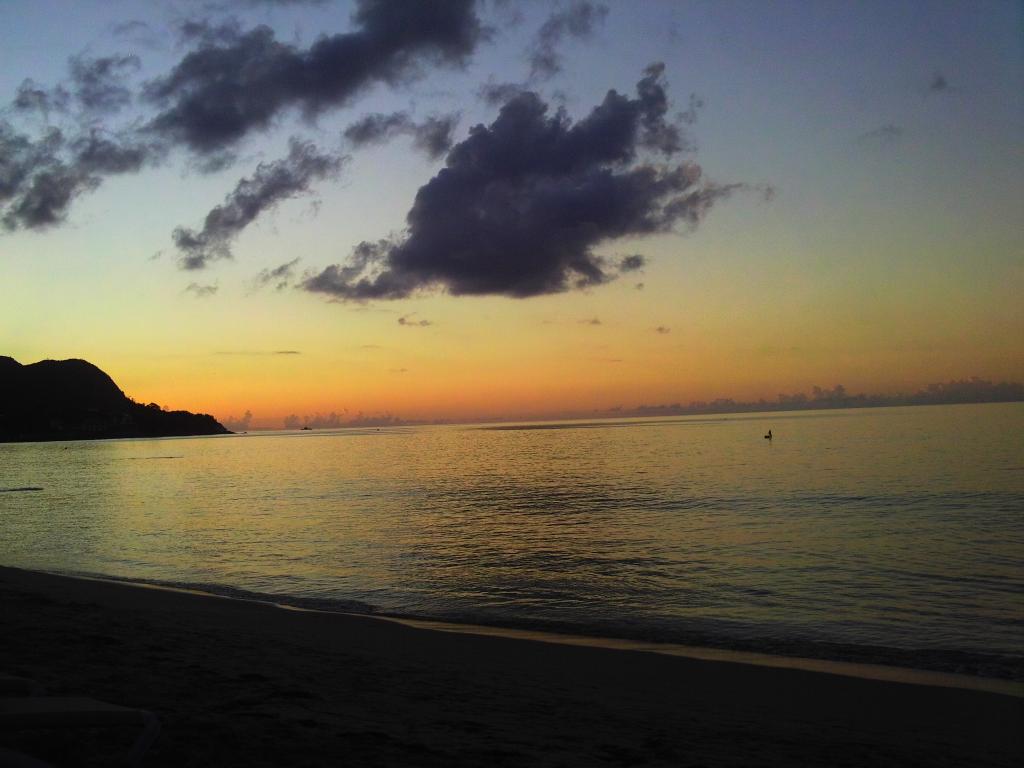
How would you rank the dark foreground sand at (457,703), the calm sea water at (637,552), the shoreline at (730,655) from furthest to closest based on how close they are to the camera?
1. the calm sea water at (637,552)
2. the shoreline at (730,655)
3. the dark foreground sand at (457,703)

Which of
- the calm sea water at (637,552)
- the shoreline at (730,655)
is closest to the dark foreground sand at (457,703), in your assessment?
the shoreline at (730,655)

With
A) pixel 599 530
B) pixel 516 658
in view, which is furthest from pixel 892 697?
pixel 599 530

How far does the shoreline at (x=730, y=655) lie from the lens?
32.3ft

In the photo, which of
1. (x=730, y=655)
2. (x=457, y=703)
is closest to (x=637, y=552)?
(x=730, y=655)

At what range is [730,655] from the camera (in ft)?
37.2

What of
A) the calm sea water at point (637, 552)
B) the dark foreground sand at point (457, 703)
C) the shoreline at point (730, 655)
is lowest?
the calm sea water at point (637, 552)

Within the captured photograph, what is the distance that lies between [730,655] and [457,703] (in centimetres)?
574

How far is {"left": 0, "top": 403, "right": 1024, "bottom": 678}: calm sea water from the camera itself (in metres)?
13.5

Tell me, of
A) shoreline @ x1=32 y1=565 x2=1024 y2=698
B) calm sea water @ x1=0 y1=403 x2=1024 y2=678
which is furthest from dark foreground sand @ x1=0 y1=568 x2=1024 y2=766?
calm sea water @ x1=0 y1=403 x2=1024 y2=678

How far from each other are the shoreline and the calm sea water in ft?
1.33

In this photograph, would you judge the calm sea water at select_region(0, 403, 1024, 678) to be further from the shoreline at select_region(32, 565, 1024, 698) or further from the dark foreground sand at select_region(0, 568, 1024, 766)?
the dark foreground sand at select_region(0, 568, 1024, 766)

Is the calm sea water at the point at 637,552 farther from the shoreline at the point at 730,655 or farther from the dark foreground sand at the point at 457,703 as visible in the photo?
the dark foreground sand at the point at 457,703

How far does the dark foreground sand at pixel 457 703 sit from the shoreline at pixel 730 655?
0.47 metres

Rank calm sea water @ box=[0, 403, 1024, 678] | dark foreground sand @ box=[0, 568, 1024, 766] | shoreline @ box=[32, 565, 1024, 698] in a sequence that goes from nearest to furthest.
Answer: dark foreground sand @ box=[0, 568, 1024, 766]
shoreline @ box=[32, 565, 1024, 698]
calm sea water @ box=[0, 403, 1024, 678]
